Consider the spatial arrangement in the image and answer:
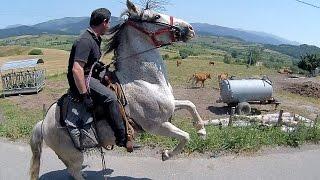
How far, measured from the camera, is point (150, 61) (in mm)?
6418

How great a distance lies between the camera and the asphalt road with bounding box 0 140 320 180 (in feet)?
24.1

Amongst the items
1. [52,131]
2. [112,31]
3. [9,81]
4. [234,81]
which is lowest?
[9,81]

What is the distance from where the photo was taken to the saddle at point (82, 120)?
6.05 metres

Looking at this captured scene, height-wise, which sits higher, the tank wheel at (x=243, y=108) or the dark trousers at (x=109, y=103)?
the dark trousers at (x=109, y=103)

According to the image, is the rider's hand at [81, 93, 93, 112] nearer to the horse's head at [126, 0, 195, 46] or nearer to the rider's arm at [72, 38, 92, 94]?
the rider's arm at [72, 38, 92, 94]

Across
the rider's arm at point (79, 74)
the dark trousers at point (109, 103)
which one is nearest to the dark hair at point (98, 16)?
the rider's arm at point (79, 74)

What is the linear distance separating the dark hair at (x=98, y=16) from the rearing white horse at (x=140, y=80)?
1.53 feet

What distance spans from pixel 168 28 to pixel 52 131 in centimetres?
223

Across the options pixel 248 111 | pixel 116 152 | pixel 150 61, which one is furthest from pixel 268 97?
pixel 150 61

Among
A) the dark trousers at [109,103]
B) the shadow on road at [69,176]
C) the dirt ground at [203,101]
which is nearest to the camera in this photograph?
the dark trousers at [109,103]

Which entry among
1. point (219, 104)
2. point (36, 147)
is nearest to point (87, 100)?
point (36, 147)

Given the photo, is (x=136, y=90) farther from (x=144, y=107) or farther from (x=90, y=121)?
(x=90, y=121)

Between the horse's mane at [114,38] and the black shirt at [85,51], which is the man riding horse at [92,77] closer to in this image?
the black shirt at [85,51]

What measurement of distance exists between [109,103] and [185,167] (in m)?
2.39
